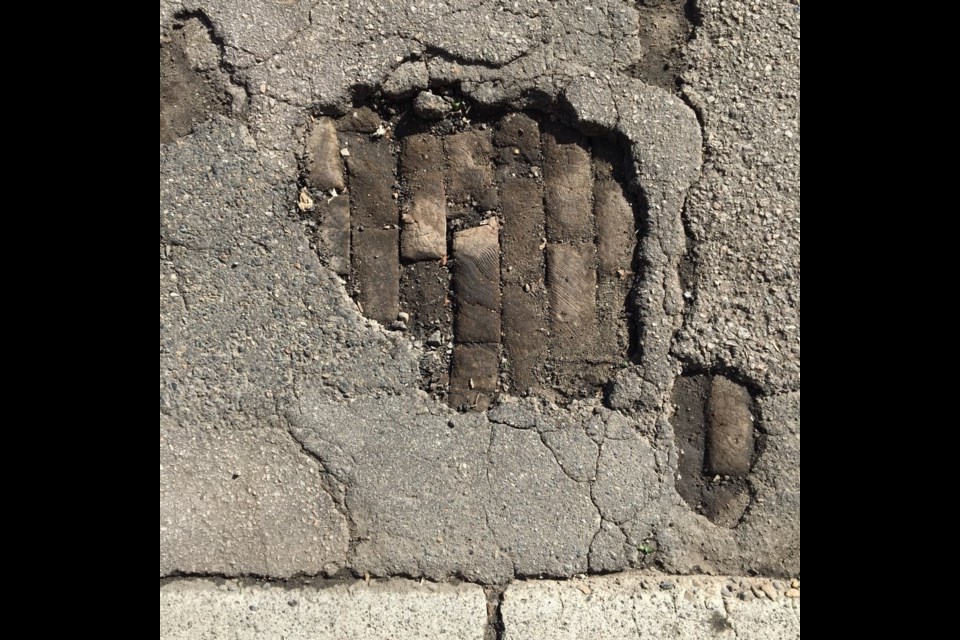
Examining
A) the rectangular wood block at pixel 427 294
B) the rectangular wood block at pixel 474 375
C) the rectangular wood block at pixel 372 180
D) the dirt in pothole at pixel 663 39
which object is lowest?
the rectangular wood block at pixel 474 375

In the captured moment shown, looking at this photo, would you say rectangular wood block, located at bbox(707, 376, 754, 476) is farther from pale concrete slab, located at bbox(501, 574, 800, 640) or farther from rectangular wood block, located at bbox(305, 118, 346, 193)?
rectangular wood block, located at bbox(305, 118, 346, 193)

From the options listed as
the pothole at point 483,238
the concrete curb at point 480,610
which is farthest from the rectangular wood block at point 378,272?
the concrete curb at point 480,610

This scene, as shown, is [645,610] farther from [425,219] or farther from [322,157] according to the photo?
[322,157]

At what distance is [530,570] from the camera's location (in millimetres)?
2256

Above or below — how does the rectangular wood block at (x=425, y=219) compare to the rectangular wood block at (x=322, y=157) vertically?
below

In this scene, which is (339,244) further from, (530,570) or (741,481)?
(741,481)

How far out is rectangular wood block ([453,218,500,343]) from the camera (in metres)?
2.34

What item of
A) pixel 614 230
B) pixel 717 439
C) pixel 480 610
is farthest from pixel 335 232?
pixel 717 439

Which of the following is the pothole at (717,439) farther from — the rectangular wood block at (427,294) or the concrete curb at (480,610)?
the rectangular wood block at (427,294)

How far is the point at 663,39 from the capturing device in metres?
2.38

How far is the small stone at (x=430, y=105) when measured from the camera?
2.36 metres

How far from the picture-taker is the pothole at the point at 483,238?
2.34 meters

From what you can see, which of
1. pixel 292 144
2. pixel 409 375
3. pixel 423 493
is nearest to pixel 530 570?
pixel 423 493

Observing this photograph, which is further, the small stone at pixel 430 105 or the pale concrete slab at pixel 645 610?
the small stone at pixel 430 105
